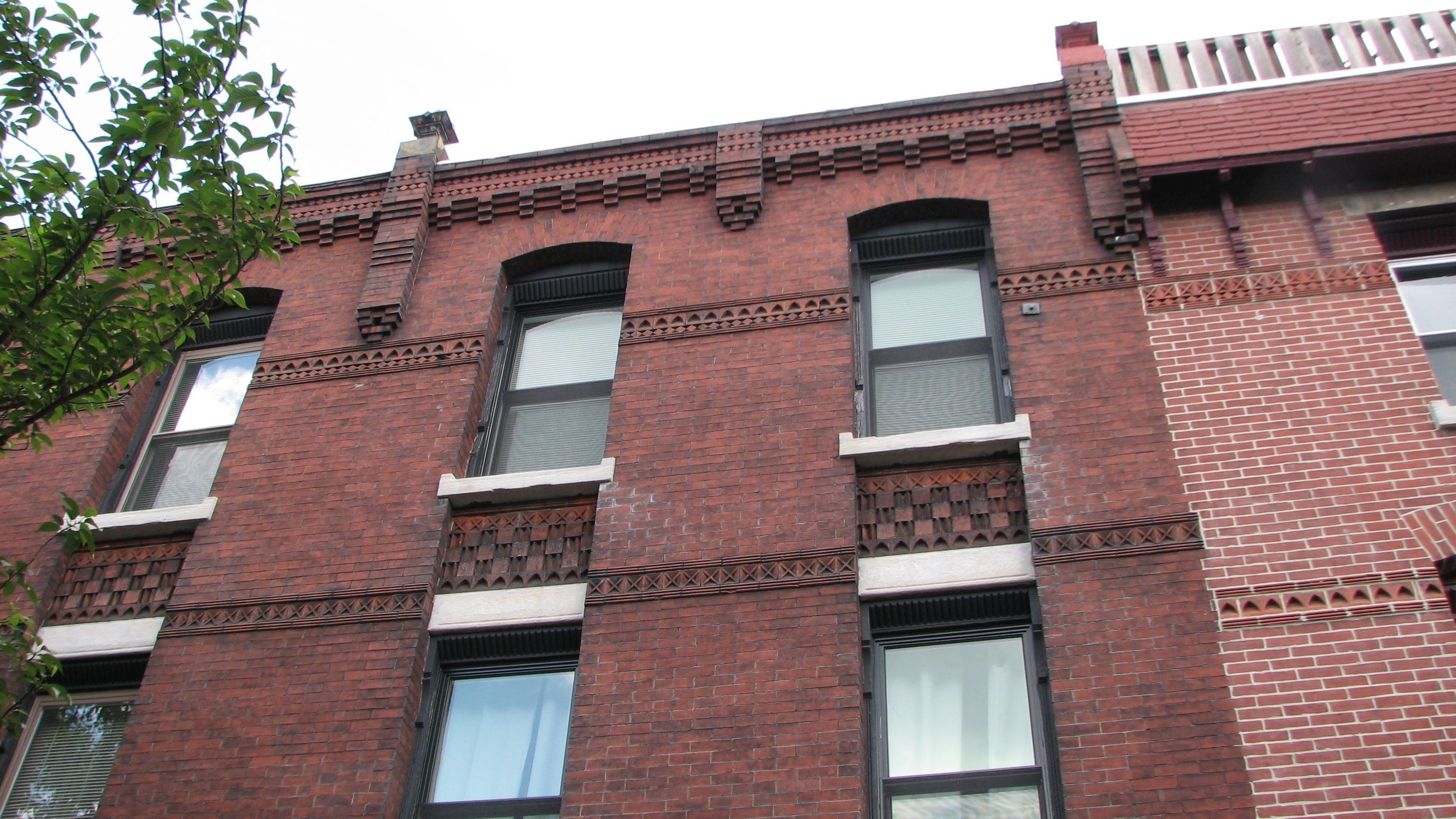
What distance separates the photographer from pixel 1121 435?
877 cm

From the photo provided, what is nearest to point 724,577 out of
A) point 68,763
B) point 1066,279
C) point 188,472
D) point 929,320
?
point 929,320

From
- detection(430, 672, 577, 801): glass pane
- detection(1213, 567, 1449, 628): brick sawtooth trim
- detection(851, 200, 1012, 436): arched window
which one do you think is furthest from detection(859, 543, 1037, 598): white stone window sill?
detection(430, 672, 577, 801): glass pane

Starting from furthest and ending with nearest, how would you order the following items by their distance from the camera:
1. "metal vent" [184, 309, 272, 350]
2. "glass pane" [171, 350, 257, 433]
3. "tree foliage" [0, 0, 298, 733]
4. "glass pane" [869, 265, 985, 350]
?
"metal vent" [184, 309, 272, 350]
"glass pane" [171, 350, 257, 433]
"glass pane" [869, 265, 985, 350]
"tree foliage" [0, 0, 298, 733]

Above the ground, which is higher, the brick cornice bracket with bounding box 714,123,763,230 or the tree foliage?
the brick cornice bracket with bounding box 714,123,763,230

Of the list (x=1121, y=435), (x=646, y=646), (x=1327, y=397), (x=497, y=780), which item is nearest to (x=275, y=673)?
(x=497, y=780)

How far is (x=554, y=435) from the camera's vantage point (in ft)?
34.2

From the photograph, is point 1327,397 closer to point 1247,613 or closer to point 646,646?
point 1247,613

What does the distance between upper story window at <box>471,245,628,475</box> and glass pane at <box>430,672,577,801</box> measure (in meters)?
1.94

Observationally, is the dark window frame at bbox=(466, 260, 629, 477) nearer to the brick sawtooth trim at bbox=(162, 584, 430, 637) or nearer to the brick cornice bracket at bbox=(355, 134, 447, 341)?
the brick cornice bracket at bbox=(355, 134, 447, 341)

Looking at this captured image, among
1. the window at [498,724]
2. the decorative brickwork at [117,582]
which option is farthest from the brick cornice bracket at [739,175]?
the decorative brickwork at [117,582]

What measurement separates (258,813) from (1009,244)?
7.04 metres

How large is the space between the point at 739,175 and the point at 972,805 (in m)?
5.99

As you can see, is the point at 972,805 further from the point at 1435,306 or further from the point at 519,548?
the point at 1435,306

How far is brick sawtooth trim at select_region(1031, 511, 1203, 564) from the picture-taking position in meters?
8.16
